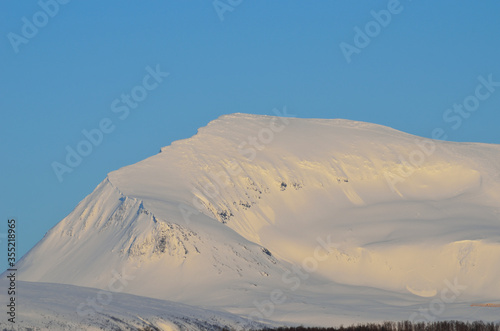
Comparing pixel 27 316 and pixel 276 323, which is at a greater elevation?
pixel 276 323

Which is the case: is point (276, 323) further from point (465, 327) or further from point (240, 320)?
point (465, 327)

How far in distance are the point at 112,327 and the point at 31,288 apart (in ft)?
75.3

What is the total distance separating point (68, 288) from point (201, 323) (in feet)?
74.3

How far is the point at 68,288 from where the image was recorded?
167 meters

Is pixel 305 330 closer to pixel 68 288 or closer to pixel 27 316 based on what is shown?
pixel 68 288

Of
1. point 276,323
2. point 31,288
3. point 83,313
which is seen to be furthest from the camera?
point 276,323

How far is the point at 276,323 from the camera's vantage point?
598 ft

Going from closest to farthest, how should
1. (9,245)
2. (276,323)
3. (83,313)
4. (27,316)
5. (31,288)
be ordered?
(9,245), (27,316), (83,313), (31,288), (276,323)

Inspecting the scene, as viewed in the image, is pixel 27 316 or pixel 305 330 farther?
pixel 305 330

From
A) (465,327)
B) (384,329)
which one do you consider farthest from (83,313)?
(465,327)

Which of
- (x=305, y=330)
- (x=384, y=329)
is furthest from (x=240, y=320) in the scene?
(x=384, y=329)

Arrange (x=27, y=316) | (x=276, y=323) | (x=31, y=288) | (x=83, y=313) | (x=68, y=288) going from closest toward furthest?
(x=27, y=316) < (x=83, y=313) < (x=31, y=288) < (x=68, y=288) < (x=276, y=323)

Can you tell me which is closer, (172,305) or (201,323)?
(201,323)

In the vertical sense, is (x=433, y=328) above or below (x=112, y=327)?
above
